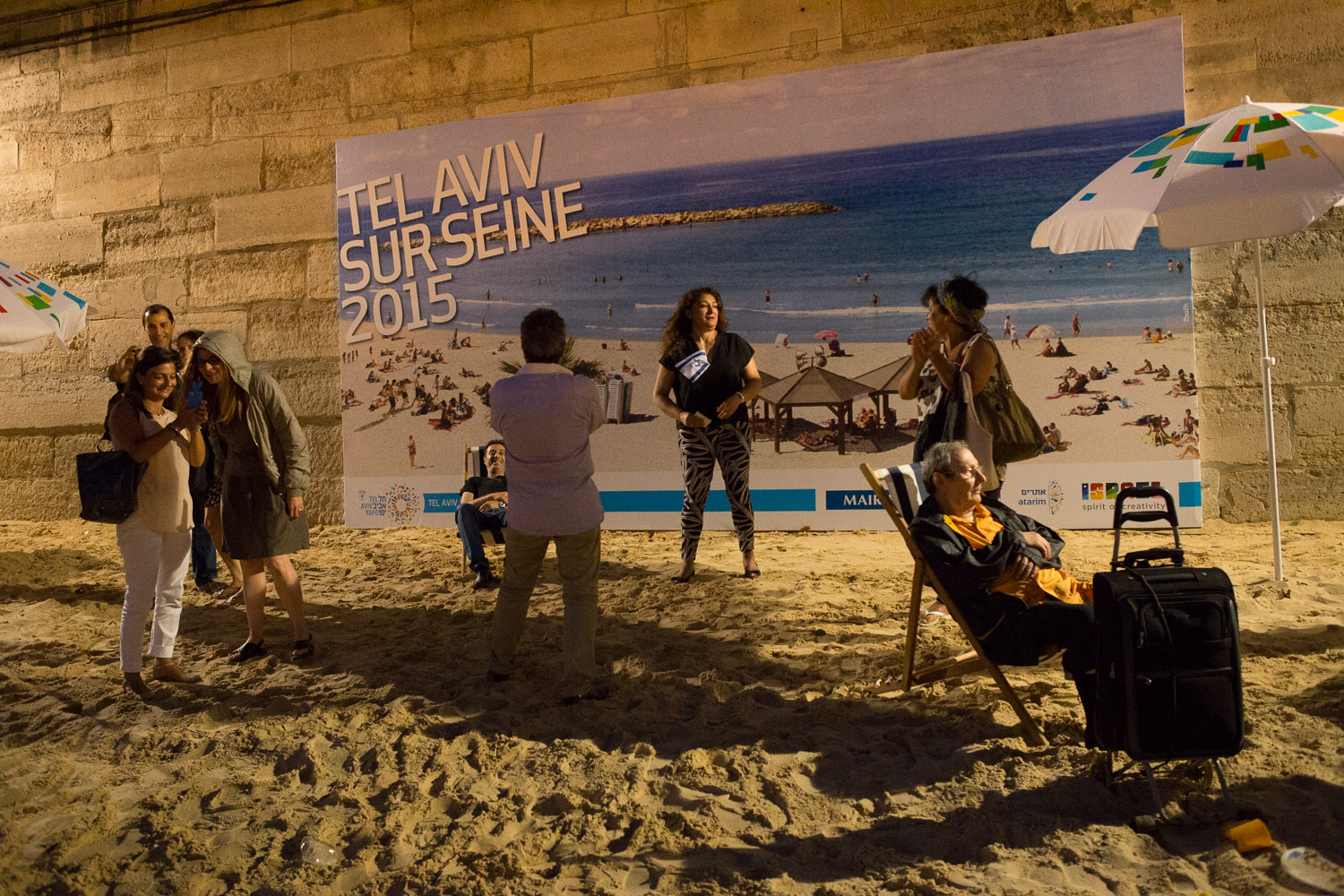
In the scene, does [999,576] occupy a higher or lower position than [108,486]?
lower

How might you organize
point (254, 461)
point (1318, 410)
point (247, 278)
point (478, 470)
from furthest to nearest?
point (247, 278) < point (1318, 410) < point (478, 470) < point (254, 461)

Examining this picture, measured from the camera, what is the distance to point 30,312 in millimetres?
5734

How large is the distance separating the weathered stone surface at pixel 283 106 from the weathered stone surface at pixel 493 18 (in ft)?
3.20

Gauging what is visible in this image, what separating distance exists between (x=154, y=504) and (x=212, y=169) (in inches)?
254

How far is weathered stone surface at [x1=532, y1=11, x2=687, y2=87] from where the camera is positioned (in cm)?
776

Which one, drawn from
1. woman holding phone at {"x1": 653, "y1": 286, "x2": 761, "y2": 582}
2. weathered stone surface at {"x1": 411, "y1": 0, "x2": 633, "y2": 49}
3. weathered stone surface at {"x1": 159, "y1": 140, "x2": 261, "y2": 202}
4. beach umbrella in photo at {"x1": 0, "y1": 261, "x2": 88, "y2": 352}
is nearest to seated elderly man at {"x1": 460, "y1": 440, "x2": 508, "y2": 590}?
woman holding phone at {"x1": 653, "y1": 286, "x2": 761, "y2": 582}

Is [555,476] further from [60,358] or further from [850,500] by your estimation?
[60,358]

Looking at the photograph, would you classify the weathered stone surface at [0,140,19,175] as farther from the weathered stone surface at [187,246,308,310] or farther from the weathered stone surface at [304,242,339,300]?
the weathered stone surface at [304,242,339,300]

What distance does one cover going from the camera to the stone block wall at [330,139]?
6.51 metres

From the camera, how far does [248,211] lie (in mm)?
9031

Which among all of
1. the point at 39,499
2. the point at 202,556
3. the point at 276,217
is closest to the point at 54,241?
the point at 39,499

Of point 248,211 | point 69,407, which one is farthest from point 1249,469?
point 69,407

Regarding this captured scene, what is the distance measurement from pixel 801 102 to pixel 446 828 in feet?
19.7

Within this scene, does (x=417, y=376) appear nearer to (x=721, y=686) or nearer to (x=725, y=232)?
(x=725, y=232)
